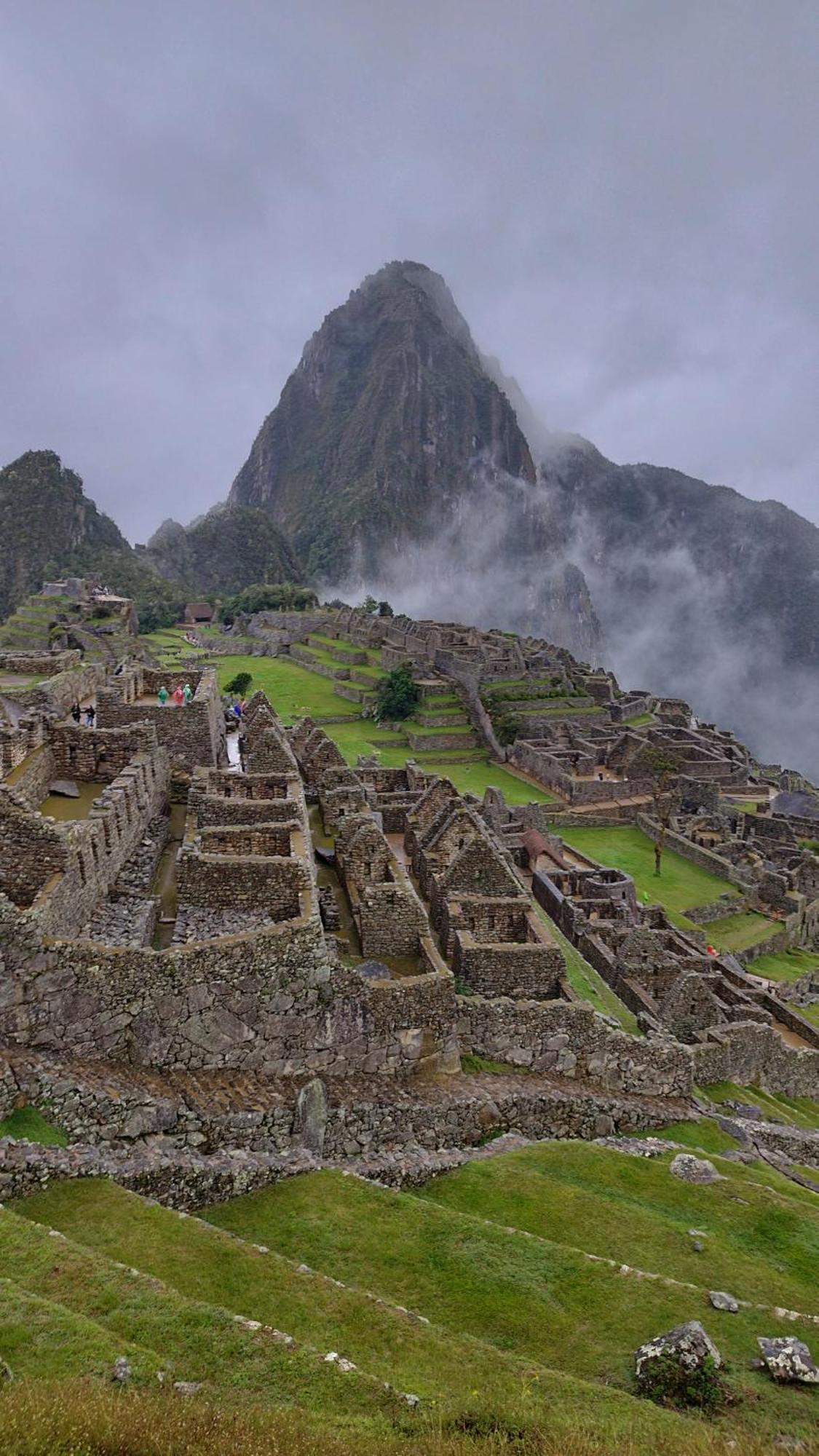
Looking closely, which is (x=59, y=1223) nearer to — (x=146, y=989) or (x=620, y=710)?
(x=146, y=989)

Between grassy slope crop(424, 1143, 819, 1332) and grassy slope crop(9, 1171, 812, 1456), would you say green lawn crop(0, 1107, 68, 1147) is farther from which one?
grassy slope crop(424, 1143, 819, 1332)

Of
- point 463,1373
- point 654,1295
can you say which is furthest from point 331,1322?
point 654,1295

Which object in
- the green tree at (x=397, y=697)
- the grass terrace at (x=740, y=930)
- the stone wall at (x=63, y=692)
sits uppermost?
the green tree at (x=397, y=697)

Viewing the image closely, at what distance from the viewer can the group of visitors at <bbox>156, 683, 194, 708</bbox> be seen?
19866 millimetres

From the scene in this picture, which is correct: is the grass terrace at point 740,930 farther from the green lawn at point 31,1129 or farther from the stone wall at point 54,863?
the green lawn at point 31,1129

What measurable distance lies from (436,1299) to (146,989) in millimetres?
4682

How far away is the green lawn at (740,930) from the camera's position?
34.9m

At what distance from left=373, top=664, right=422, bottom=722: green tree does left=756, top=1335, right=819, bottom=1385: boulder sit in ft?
204

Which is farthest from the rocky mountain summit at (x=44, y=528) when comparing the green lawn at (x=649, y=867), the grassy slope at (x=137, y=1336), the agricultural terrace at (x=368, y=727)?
the grassy slope at (x=137, y=1336)

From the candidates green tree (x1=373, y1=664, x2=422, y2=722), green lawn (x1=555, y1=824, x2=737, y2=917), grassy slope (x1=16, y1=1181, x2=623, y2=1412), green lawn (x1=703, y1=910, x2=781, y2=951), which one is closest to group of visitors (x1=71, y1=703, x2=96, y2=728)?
grassy slope (x1=16, y1=1181, x2=623, y2=1412)

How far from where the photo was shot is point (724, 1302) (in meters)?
8.60

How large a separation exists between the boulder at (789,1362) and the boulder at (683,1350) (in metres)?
0.51

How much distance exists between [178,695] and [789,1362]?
1817 centimetres

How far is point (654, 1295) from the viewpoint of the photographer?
8.54m
